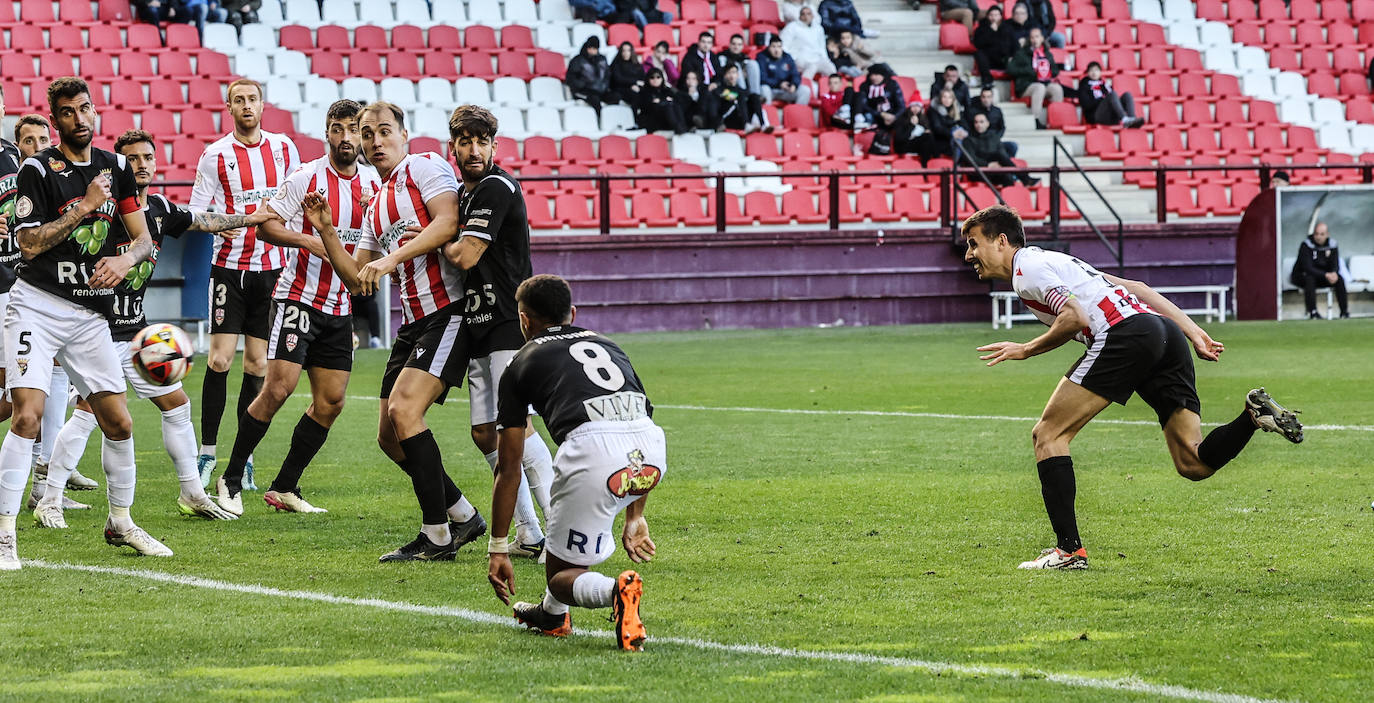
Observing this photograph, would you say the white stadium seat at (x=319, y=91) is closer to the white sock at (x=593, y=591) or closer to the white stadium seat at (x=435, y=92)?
the white stadium seat at (x=435, y=92)

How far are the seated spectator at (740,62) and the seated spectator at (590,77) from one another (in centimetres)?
169

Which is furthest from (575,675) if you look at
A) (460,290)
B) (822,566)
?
(460,290)

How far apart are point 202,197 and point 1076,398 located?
512 centimetres

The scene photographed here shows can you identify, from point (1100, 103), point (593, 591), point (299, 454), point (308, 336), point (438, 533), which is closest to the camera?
point (593, 591)

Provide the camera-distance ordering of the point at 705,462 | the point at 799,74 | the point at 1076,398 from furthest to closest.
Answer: the point at 799,74 < the point at 705,462 < the point at 1076,398

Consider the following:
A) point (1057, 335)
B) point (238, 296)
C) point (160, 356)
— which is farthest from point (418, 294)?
point (238, 296)

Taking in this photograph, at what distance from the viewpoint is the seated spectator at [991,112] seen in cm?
2655

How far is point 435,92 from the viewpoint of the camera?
26312 millimetres

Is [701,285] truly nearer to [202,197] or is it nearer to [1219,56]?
[1219,56]

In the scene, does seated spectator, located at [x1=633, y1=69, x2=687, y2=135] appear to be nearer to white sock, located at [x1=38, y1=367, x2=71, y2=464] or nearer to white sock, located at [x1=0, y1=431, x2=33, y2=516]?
white sock, located at [x1=38, y1=367, x2=71, y2=464]

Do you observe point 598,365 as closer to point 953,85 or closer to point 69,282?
point 69,282

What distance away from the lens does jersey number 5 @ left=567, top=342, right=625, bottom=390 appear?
5445mm

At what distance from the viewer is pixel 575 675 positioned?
192 inches

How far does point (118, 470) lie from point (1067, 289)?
153 inches
